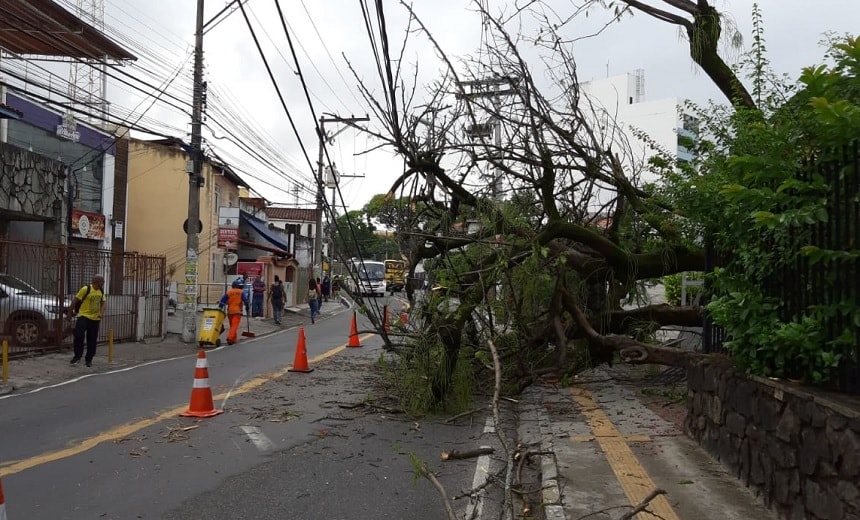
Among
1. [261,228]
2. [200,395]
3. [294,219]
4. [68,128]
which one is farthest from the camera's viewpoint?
[294,219]

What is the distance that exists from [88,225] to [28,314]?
34.0 ft

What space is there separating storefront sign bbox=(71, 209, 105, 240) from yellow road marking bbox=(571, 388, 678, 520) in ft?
61.1

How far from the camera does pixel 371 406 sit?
9.48 meters

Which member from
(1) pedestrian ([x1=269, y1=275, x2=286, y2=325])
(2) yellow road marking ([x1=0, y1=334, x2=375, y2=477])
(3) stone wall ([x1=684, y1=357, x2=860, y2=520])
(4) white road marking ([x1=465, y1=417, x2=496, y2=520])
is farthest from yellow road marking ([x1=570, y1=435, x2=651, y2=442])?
(1) pedestrian ([x1=269, y1=275, x2=286, y2=325])

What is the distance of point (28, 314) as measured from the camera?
1413 cm

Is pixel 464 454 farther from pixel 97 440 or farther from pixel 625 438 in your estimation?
pixel 97 440

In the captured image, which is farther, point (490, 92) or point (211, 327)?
point (211, 327)

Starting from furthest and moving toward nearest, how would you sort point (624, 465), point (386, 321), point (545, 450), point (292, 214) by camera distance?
point (292, 214) < point (386, 321) < point (545, 450) < point (624, 465)

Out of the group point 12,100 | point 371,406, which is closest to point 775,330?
point 371,406

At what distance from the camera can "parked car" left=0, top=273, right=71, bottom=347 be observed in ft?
45.3

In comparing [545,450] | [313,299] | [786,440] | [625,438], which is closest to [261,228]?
[313,299]

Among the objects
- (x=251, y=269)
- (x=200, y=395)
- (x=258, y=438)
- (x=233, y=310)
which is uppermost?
(x=251, y=269)

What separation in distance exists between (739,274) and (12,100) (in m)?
21.8

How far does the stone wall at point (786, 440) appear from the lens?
4008mm
